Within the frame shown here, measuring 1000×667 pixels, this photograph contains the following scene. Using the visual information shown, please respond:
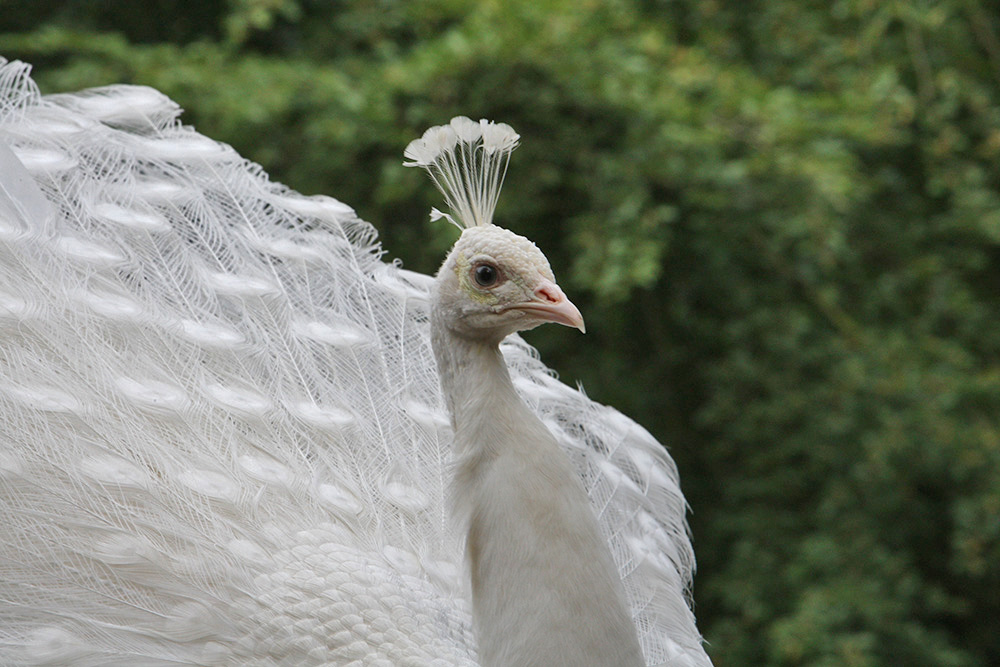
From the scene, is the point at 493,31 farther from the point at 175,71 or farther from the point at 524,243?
the point at 524,243

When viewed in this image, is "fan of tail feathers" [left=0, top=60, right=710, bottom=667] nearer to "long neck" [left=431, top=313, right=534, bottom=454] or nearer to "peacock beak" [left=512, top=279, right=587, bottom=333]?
"long neck" [left=431, top=313, right=534, bottom=454]

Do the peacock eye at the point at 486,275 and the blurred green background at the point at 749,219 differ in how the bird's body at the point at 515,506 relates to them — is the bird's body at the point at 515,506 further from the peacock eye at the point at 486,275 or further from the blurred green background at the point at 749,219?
the blurred green background at the point at 749,219

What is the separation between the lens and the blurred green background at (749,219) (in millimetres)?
2852

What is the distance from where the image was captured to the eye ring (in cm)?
138

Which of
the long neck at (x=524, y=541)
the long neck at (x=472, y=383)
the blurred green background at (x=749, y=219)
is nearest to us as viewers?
the long neck at (x=524, y=541)

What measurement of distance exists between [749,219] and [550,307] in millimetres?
1745

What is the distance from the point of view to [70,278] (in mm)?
1701

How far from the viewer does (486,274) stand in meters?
1.38

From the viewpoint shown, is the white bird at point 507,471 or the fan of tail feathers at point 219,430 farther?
the fan of tail feathers at point 219,430

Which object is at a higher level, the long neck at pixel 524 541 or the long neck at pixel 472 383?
the long neck at pixel 472 383

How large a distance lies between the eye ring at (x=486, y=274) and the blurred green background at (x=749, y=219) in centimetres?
125

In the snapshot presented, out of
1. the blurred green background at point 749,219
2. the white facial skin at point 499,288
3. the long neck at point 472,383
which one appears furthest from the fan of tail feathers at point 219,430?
the blurred green background at point 749,219

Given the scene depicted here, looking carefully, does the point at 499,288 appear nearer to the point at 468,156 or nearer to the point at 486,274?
the point at 486,274

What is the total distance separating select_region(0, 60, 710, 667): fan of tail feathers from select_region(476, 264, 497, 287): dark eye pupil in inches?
11.1
